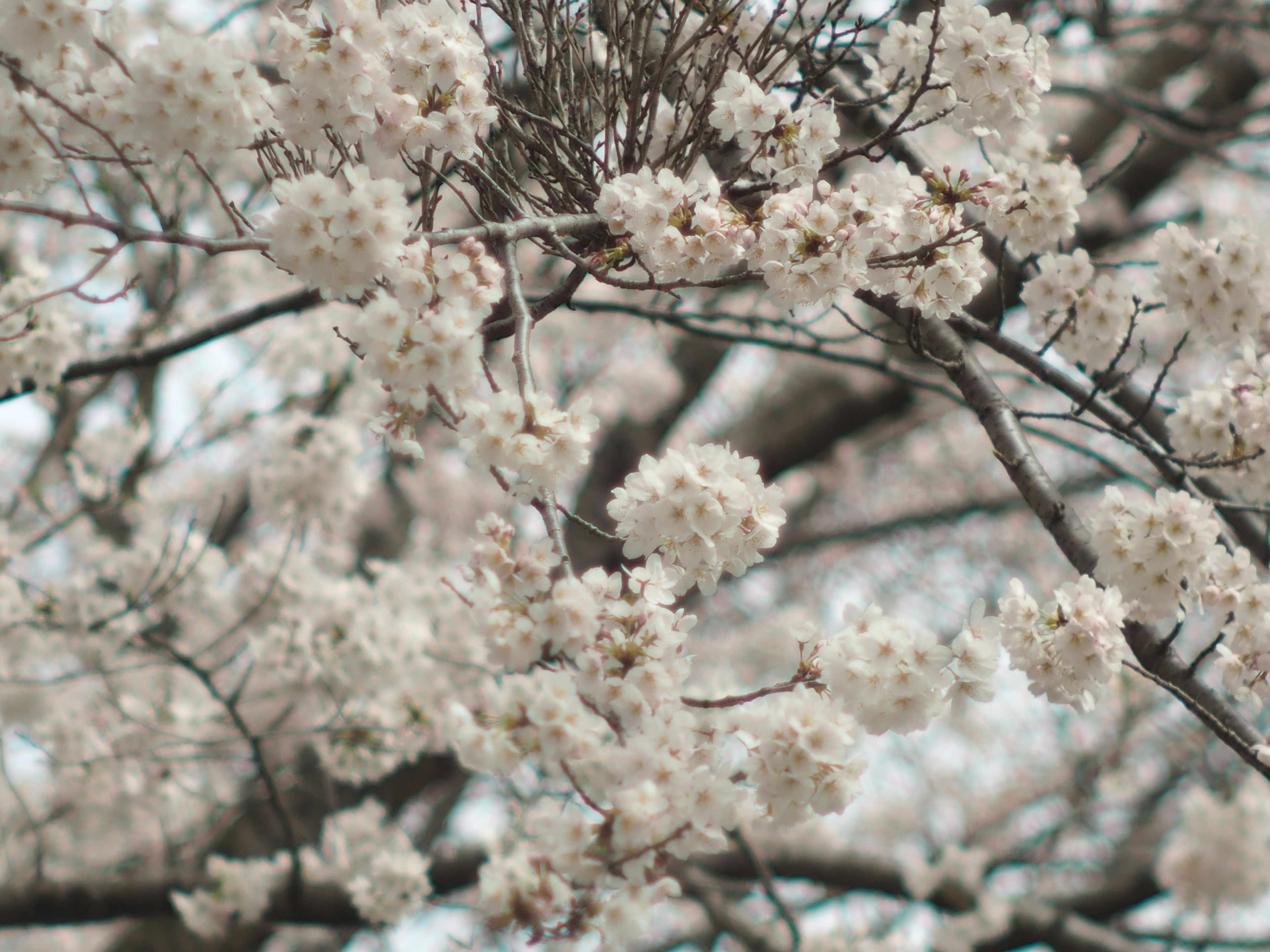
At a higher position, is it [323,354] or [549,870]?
[323,354]

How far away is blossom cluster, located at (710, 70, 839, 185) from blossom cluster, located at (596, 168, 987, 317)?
3.3 inches

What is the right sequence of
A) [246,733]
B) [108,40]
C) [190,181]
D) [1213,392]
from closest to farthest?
[108,40]
[1213,392]
[246,733]
[190,181]

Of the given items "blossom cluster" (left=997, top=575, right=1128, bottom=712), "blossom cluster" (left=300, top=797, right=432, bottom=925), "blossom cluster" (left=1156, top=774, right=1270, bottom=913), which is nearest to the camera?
"blossom cluster" (left=997, top=575, right=1128, bottom=712)

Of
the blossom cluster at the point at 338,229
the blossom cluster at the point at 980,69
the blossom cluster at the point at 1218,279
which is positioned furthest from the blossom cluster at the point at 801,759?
the blossom cluster at the point at 1218,279

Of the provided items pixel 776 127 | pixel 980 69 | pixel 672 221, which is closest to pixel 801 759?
pixel 672 221

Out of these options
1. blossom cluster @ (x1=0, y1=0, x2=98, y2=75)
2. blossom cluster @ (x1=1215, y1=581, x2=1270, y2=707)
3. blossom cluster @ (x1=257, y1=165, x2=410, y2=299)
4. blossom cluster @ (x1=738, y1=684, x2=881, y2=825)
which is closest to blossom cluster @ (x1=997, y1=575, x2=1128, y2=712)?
blossom cluster @ (x1=1215, y1=581, x2=1270, y2=707)

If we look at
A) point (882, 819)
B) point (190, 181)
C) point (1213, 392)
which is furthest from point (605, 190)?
point (882, 819)

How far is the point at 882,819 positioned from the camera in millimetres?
9773

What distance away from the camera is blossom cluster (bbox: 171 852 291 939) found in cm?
405

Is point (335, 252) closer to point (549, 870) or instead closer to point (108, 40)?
point (108, 40)

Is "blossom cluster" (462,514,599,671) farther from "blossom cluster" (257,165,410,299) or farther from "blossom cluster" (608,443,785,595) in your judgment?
Result: "blossom cluster" (257,165,410,299)

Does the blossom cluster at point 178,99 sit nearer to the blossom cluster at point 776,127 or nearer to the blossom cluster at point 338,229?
the blossom cluster at point 338,229

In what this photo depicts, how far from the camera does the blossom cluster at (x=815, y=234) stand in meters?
1.73

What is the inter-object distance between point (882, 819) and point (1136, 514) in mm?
8921
